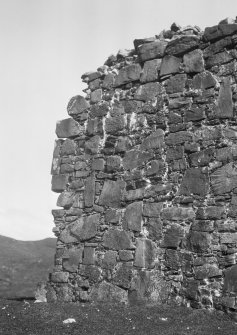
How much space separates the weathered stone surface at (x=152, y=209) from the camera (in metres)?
9.13

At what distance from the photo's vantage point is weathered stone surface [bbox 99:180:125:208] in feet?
32.6

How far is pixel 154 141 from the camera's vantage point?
31.8 ft

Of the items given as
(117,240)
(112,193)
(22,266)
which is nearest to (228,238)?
(117,240)

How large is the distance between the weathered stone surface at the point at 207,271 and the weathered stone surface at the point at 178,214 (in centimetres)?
107

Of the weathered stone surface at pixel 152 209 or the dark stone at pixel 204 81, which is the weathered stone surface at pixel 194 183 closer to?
the weathered stone surface at pixel 152 209

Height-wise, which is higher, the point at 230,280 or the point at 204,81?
the point at 204,81

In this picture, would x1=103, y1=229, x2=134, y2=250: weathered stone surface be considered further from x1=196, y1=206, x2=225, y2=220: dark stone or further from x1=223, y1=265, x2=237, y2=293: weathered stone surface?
x1=223, y1=265, x2=237, y2=293: weathered stone surface

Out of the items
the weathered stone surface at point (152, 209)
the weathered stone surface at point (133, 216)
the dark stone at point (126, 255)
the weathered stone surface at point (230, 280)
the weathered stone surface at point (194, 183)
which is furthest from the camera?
the weathered stone surface at point (133, 216)

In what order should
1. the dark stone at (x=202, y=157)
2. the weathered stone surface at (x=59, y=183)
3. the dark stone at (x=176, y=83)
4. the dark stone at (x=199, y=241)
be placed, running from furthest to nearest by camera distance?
1. the weathered stone surface at (x=59, y=183)
2. the dark stone at (x=176, y=83)
3. the dark stone at (x=202, y=157)
4. the dark stone at (x=199, y=241)

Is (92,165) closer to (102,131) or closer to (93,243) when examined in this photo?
(102,131)

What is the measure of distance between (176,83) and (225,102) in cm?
143

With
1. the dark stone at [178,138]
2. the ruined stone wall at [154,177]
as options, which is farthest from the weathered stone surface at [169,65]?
the dark stone at [178,138]

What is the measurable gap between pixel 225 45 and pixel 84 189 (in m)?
5.00

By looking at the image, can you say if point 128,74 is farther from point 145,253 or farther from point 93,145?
point 145,253
